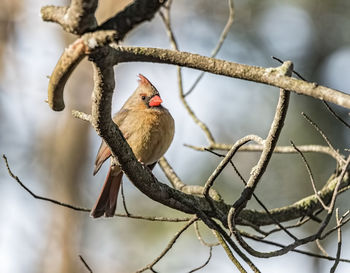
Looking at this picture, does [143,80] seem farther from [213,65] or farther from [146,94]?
[213,65]

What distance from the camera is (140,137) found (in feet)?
13.9

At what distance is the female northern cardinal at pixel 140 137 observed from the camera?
4152mm

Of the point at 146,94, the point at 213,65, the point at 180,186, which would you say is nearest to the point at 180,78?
the point at 146,94

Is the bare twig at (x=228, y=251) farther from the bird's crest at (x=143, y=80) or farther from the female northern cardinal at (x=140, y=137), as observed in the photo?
the bird's crest at (x=143, y=80)

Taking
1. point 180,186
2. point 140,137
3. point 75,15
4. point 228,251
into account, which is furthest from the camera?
point 140,137

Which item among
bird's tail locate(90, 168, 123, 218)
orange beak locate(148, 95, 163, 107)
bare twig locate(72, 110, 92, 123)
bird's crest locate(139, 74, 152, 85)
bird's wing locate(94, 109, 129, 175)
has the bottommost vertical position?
bird's tail locate(90, 168, 123, 218)

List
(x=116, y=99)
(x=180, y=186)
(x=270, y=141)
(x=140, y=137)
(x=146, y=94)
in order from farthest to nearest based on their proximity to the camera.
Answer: (x=116, y=99) → (x=146, y=94) → (x=140, y=137) → (x=180, y=186) → (x=270, y=141)

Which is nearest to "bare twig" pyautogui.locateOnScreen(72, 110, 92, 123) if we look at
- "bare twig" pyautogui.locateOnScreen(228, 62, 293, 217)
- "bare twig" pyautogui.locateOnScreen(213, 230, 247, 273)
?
"bare twig" pyautogui.locateOnScreen(228, 62, 293, 217)

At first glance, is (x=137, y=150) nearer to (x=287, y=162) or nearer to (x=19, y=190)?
(x=287, y=162)

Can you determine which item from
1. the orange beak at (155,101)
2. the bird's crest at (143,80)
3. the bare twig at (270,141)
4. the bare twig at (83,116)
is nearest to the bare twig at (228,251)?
the bare twig at (270,141)

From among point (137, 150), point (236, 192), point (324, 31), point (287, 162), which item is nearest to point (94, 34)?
point (137, 150)

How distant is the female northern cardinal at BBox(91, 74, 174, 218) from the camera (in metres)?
4.15

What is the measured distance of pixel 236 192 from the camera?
8281mm

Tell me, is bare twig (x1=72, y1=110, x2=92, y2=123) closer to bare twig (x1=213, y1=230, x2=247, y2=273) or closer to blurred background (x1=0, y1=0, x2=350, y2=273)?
bare twig (x1=213, y1=230, x2=247, y2=273)
